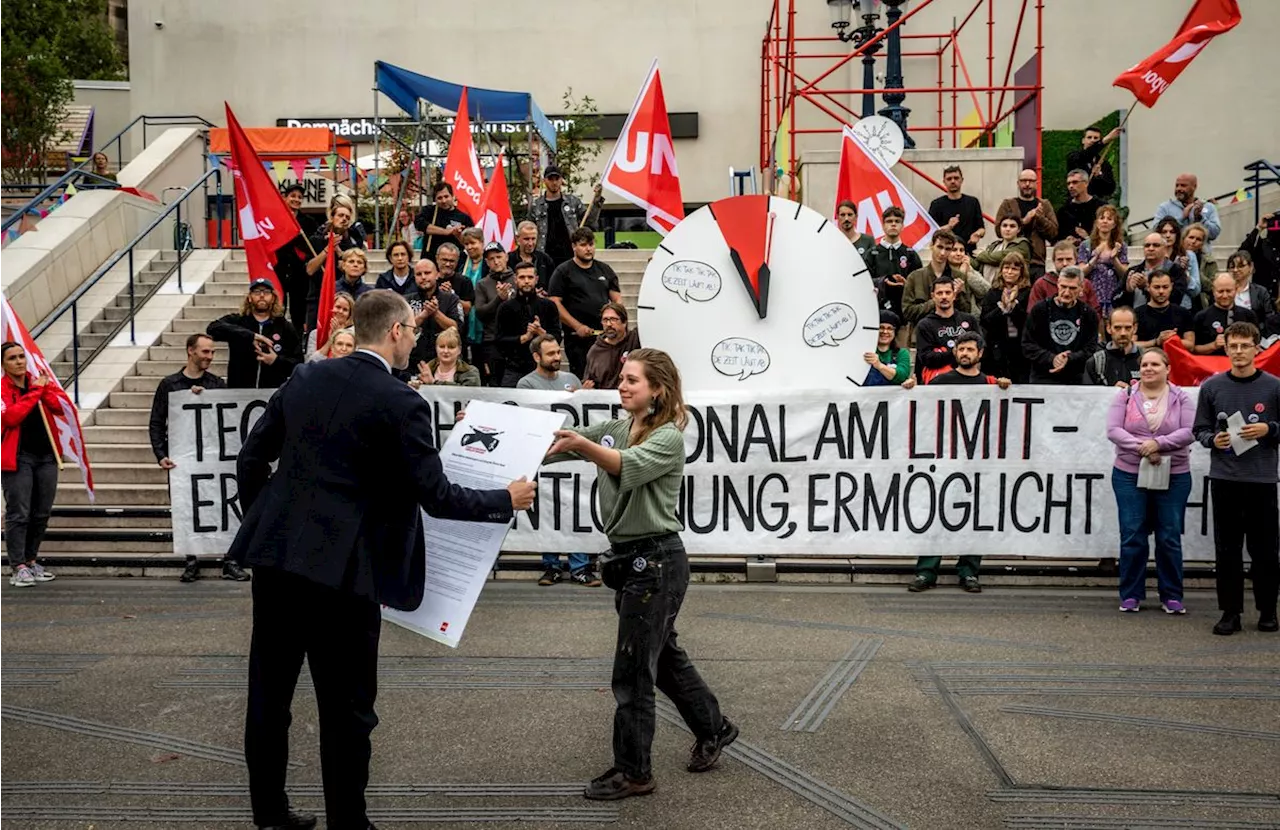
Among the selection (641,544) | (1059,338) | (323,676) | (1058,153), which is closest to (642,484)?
(641,544)

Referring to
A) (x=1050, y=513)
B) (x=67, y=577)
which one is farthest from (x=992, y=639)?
(x=67, y=577)

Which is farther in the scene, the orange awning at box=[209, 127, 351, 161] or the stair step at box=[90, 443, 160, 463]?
the orange awning at box=[209, 127, 351, 161]

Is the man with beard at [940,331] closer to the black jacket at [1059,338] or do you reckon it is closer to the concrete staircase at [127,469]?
the black jacket at [1059,338]

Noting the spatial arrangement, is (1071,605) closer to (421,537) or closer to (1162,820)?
(1162,820)

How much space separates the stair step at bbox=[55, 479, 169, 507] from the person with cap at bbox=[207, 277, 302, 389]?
4.35 feet

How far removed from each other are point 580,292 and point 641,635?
6756 millimetres

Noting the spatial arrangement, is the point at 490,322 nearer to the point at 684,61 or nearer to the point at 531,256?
the point at 531,256

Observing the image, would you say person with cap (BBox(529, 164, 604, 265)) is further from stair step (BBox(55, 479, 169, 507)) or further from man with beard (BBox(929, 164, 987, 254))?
stair step (BBox(55, 479, 169, 507))

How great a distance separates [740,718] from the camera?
6.16 metres

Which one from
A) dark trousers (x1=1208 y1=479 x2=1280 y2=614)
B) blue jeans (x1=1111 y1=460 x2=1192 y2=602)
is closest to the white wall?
blue jeans (x1=1111 y1=460 x2=1192 y2=602)

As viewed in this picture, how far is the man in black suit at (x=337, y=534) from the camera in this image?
4.37 metres

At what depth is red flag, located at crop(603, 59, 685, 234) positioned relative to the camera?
10.5 metres

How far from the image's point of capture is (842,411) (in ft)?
31.0

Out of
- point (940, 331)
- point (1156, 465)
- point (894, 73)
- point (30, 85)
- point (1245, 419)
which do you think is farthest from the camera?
point (30, 85)
